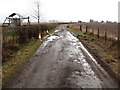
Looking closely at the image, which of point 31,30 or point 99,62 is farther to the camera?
point 31,30

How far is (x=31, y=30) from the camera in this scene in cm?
2258

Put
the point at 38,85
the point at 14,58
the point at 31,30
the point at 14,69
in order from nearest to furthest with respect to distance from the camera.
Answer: the point at 38,85
the point at 14,69
the point at 14,58
the point at 31,30

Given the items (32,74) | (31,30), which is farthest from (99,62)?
(31,30)

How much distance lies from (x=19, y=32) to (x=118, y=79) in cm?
1245

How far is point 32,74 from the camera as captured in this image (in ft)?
28.5

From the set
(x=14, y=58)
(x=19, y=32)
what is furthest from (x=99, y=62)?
(x=19, y=32)

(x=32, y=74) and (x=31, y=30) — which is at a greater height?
(x=31, y=30)

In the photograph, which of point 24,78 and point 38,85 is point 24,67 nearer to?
point 24,78

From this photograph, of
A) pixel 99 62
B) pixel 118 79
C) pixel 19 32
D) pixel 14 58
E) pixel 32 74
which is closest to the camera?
pixel 118 79

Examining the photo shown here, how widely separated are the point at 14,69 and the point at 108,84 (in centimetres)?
432

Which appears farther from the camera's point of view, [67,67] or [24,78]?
[67,67]

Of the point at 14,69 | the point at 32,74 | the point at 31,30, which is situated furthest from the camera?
the point at 31,30

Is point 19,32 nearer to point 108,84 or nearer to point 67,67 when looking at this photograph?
point 67,67

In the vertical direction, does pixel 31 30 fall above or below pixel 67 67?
above
